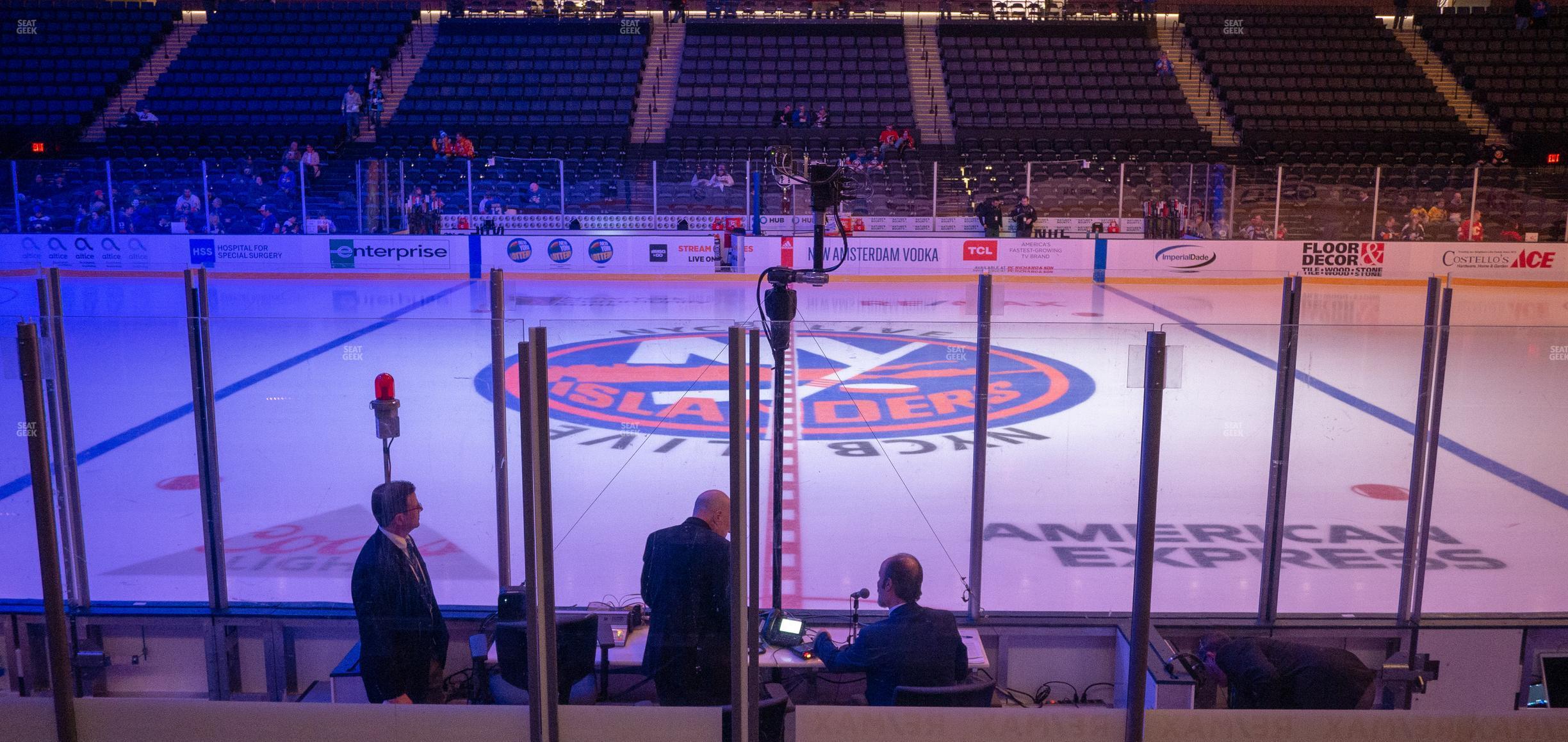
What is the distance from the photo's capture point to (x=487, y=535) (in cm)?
509

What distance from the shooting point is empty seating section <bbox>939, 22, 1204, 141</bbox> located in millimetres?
24984

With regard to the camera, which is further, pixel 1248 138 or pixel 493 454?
pixel 1248 138

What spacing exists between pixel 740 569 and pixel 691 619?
0.85m

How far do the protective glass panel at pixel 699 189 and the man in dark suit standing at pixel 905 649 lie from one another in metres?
16.1

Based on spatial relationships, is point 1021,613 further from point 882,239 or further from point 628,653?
point 882,239

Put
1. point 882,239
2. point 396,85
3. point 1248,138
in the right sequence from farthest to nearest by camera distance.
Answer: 1. point 396,85
2. point 1248,138
3. point 882,239

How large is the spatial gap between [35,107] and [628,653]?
26603 mm

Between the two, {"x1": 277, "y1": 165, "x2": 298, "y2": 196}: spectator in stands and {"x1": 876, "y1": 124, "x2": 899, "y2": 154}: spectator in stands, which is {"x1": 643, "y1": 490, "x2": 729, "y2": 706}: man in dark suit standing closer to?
{"x1": 277, "y1": 165, "x2": 298, "y2": 196}: spectator in stands

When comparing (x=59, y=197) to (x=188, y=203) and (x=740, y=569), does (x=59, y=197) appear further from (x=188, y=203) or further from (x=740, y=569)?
(x=740, y=569)

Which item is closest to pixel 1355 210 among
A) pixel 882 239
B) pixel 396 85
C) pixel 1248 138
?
pixel 1248 138

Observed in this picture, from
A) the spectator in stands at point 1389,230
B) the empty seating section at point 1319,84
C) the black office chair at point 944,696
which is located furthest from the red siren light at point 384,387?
the empty seating section at point 1319,84

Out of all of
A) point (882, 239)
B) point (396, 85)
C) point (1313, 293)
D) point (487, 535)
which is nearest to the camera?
point (487, 535)

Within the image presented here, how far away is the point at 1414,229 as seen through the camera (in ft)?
62.6

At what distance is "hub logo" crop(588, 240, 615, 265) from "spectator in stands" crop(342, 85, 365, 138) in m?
8.65
